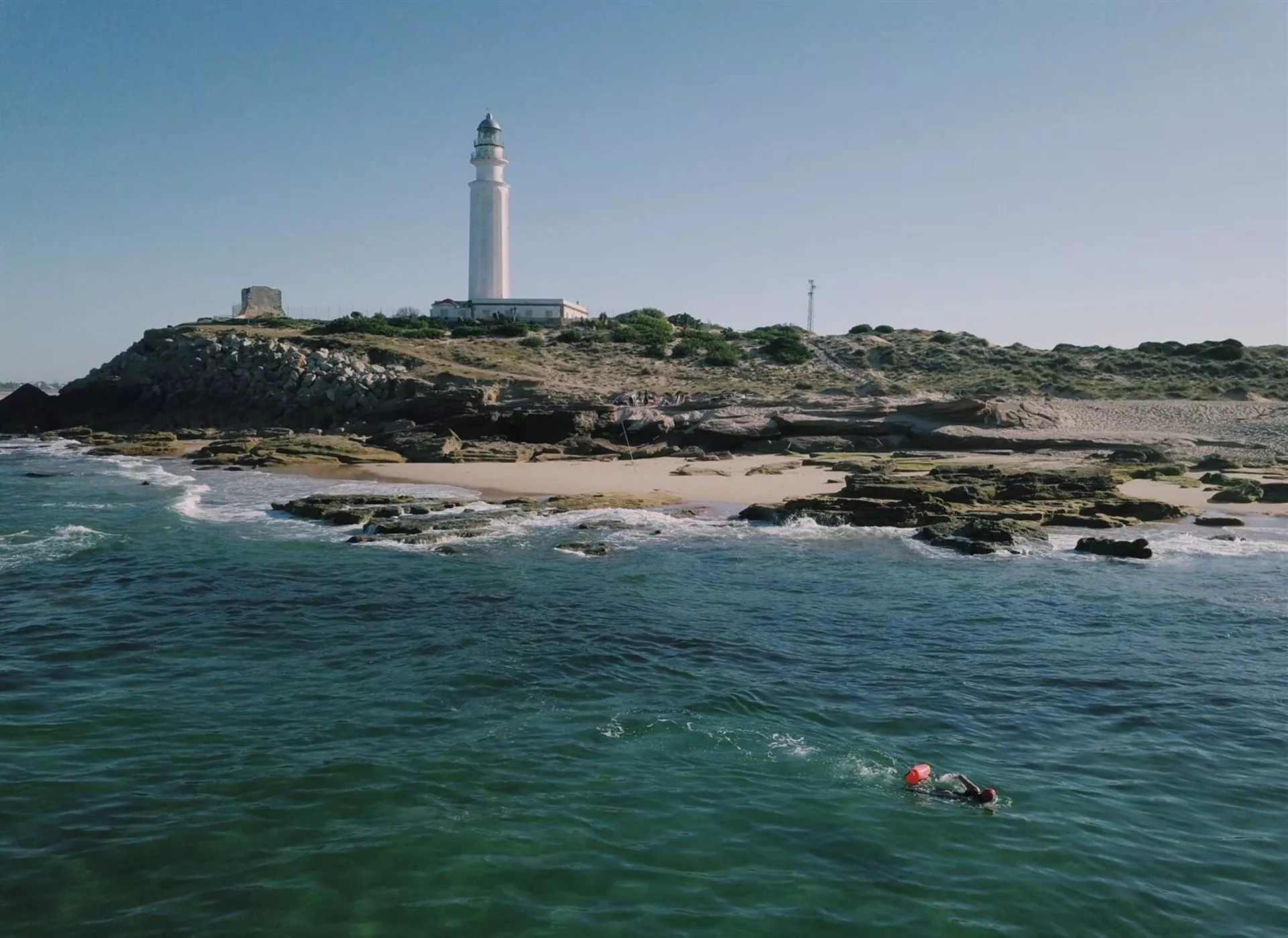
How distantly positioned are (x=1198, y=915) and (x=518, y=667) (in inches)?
278

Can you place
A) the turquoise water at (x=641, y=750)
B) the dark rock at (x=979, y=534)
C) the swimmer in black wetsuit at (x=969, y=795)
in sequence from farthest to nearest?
the dark rock at (x=979, y=534) < the swimmer in black wetsuit at (x=969, y=795) < the turquoise water at (x=641, y=750)

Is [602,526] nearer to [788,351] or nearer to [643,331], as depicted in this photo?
[788,351]

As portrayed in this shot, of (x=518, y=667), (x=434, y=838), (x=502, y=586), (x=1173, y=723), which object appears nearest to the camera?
(x=434, y=838)

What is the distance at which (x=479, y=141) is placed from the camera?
70.6 metres

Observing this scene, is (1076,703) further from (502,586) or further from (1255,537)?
(1255,537)

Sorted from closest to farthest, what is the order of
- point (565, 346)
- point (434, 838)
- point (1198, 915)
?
1. point (1198, 915)
2. point (434, 838)
3. point (565, 346)

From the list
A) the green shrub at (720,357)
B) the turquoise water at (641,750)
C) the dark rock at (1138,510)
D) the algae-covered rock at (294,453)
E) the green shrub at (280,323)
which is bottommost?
the turquoise water at (641,750)

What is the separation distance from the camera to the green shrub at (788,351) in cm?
5466

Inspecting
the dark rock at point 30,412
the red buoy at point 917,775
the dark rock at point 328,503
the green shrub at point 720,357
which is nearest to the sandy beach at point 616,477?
the dark rock at point 328,503

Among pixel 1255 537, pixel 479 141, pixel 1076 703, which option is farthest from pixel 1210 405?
pixel 479 141

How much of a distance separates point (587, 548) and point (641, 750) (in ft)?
31.2

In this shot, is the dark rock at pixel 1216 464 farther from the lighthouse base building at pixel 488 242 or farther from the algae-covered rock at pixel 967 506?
the lighthouse base building at pixel 488 242

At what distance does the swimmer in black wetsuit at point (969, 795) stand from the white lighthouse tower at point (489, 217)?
64882mm

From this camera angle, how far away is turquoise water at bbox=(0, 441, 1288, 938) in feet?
20.5
